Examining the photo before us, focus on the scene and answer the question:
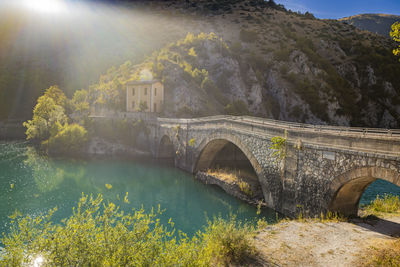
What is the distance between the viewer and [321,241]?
1199 cm

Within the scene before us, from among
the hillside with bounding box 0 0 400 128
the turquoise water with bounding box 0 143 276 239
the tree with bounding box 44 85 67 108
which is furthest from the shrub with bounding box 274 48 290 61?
the tree with bounding box 44 85 67 108

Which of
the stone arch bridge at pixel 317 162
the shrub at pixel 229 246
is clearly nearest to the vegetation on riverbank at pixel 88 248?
the shrub at pixel 229 246

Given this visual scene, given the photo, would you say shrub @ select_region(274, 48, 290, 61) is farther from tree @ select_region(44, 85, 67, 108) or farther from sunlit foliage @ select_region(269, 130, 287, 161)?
sunlit foliage @ select_region(269, 130, 287, 161)

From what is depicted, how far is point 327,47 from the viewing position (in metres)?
81.9

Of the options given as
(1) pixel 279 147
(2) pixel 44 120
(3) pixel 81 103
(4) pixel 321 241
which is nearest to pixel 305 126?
(1) pixel 279 147

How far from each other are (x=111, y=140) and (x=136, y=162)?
948 centimetres

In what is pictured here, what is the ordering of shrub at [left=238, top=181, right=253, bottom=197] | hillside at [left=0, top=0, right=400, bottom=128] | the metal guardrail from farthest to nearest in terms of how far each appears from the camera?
hillside at [left=0, top=0, right=400, bottom=128] → shrub at [left=238, top=181, right=253, bottom=197] → the metal guardrail

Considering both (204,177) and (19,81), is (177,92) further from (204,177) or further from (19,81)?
(19,81)

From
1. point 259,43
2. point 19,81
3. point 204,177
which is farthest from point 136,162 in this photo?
point 19,81

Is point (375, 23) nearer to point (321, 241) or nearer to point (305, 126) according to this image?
point (305, 126)

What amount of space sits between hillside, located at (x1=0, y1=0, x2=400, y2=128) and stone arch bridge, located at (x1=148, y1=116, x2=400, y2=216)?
31.7 meters

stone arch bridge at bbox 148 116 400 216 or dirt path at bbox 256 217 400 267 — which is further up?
stone arch bridge at bbox 148 116 400 216

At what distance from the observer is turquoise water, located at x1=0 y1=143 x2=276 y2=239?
74.4 feet

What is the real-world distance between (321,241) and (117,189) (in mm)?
24013
